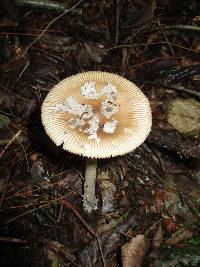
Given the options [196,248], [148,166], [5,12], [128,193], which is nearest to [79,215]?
[128,193]

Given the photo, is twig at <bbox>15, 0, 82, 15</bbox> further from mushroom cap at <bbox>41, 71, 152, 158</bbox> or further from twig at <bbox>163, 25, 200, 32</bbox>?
mushroom cap at <bbox>41, 71, 152, 158</bbox>

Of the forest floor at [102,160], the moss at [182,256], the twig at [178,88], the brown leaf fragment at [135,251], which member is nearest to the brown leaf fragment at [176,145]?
the forest floor at [102,160]

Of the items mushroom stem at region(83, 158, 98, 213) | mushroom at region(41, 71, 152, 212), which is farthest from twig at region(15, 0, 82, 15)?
mushroom stem at region(83, 158, 98, 213)

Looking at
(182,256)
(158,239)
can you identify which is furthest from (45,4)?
(182,256)

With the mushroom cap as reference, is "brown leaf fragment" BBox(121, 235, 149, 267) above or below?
below

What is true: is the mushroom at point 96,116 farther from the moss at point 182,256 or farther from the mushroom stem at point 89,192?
the moss at point 182,256

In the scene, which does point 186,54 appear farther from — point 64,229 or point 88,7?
point 64,229

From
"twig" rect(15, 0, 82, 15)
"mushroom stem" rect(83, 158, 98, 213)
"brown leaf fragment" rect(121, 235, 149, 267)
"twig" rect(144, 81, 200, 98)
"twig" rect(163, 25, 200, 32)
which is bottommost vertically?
"brown leaf fragment" rect(121, 235, 149, 267)
